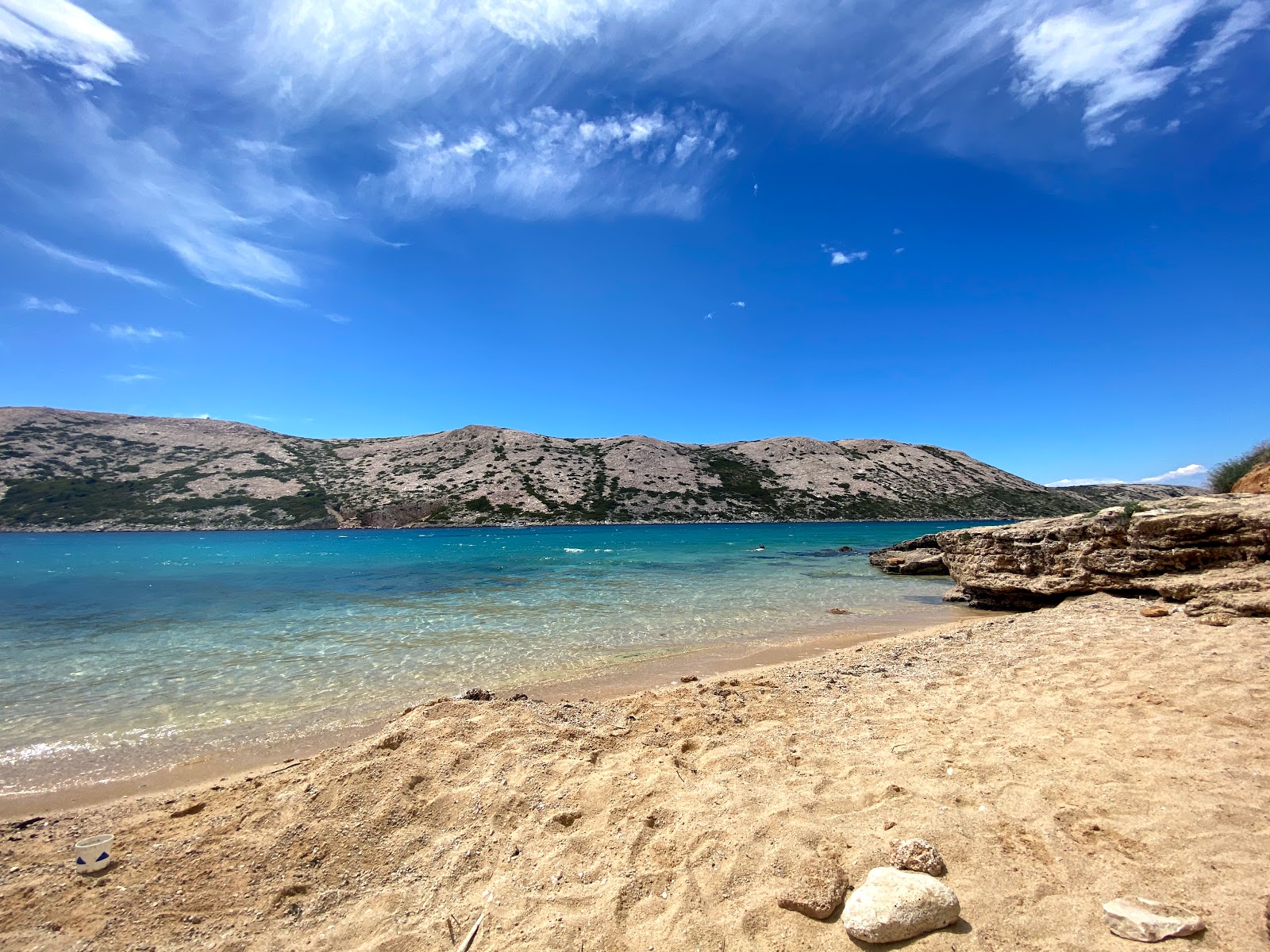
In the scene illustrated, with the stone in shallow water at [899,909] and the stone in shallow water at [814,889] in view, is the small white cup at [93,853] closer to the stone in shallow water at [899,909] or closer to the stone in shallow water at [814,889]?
the stone in shallow water at [814,889]

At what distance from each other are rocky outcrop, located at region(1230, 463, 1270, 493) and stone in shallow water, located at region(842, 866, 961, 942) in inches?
1254

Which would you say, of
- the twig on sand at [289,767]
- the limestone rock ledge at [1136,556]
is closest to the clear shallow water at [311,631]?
the twig on sand at [289,767]

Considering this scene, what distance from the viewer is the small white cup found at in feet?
14.8

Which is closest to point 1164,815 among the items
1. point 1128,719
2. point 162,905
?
point 1128,719

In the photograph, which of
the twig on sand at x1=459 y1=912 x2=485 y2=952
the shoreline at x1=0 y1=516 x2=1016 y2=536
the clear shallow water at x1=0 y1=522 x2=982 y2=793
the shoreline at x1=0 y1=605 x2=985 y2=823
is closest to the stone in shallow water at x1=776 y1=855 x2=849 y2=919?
the twig on sand at x1=459 y1=912 x2=485 y2=952

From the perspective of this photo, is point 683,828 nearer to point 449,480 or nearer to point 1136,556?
point 1136,556

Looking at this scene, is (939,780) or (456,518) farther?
(456,518)

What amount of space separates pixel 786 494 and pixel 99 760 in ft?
385

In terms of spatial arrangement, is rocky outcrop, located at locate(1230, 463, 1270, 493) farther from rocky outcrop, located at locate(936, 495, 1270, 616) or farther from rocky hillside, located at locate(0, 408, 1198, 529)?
rocky hillside, located at locate(0, 408, 1198, 529)

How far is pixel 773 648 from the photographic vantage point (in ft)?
42.9

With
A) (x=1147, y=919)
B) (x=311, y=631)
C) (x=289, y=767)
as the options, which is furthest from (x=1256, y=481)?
→ (x=311, y=631)

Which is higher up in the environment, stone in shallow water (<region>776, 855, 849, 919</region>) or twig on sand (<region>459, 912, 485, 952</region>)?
stone in shallow water (<region>776, 855, 849, 919</region>)

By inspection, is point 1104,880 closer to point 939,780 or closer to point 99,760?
point 939,780

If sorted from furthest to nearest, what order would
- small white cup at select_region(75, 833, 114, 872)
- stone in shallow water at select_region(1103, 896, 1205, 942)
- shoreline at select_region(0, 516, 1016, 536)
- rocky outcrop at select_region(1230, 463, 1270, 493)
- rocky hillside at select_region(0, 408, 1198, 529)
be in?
1. rocky hillside at select_region(0, 408, 1198, 529)
2. shoreline at select_region(0, 516, 1016, 536)
3. rocky outcrop at select_region(1230, 463, 1270, 493)
4. small white cup at select_region(75, 833, 114, 872)
5. stone in shallow water at select_region(1103, 896, 1205, 942)
